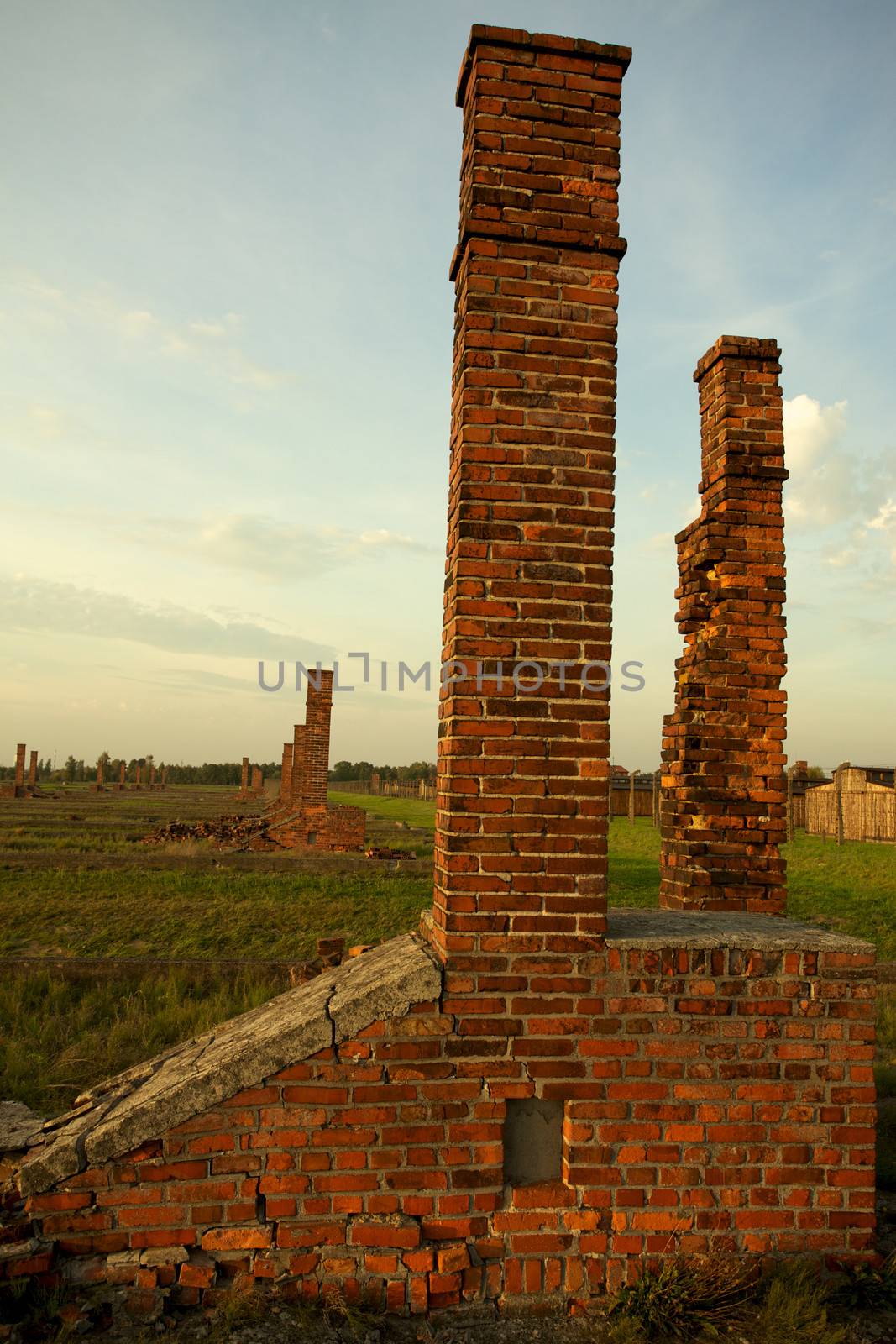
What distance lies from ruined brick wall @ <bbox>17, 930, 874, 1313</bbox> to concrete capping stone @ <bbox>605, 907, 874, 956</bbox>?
34 millimetres

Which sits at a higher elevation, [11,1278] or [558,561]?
[558,561]

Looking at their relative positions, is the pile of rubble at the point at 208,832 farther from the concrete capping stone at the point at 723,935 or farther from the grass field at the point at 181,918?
the concrete capping stone at the point at 723,935

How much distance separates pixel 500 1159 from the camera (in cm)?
288

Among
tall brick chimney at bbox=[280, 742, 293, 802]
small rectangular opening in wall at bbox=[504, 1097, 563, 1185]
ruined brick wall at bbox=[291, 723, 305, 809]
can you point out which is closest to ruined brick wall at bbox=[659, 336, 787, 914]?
small rectangular opening in wall at bbox=[504, 1097, 563, 1185]

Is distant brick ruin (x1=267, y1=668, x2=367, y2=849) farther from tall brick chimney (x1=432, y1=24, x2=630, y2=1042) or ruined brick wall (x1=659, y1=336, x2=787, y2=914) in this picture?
tall brick chimney (x1=432, y1=24, x2=630, y2=1042)

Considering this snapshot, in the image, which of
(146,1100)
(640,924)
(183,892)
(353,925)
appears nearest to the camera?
(146,1100)

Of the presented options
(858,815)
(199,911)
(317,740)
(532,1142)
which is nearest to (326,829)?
(317,740)

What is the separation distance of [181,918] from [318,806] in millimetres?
7669

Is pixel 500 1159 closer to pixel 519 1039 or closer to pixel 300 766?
pixel 519 1039

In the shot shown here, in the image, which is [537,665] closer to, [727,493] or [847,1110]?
[847,1110]

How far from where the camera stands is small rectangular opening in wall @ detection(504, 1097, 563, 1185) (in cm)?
296

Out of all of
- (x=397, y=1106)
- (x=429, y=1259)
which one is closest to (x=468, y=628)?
(x=397, y=1106)

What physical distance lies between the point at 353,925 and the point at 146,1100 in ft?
26.2

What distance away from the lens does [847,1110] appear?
3.05m
